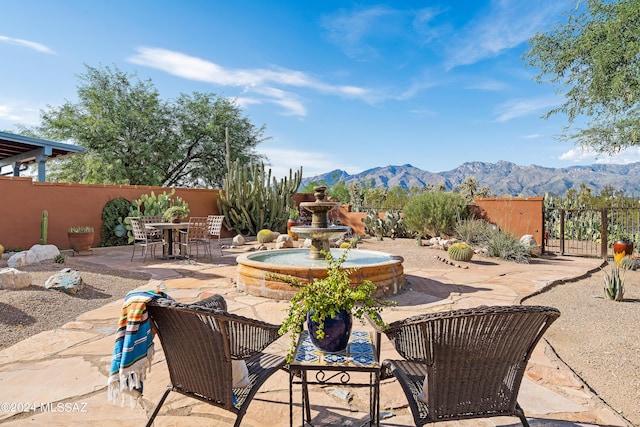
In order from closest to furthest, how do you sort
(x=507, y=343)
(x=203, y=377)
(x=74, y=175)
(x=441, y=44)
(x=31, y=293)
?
(x=507, y=343)
(x=203, y=377)
(x=31, y=293)
(x=441, y=44)
(x=74, y=175)

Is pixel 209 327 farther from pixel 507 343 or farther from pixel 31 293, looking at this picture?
pixel 31 293

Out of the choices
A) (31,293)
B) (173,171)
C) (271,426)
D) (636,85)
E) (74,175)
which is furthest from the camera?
(173,171)

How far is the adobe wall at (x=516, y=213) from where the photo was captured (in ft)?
30.5

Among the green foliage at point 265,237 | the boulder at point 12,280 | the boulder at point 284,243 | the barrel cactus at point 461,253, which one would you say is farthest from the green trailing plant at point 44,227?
the barrel cactus at point 461,253

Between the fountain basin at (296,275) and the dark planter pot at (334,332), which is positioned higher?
the dark planter pot at (334,332)

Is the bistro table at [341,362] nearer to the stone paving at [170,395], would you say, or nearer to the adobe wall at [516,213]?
the stone paving at [170,395]

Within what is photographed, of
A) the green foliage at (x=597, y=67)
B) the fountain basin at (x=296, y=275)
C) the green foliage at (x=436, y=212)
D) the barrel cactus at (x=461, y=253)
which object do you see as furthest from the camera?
the green foliage at (x=436, y=212)

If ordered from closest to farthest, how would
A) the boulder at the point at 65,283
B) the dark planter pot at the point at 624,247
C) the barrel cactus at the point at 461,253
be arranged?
the boulder at the point at 65,283 → the barrel cactus at the point at 461,253 → the dark planter pot at the point at 624,247

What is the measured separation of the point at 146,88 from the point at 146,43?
23.2ft

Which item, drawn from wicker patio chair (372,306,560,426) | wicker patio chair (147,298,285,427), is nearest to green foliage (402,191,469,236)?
wicker patio chair (372,306,560,426)

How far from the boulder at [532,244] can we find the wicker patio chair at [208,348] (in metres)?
8.16

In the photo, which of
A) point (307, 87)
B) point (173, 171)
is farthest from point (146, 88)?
point (307, 87)

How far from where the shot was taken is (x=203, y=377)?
5.73ft

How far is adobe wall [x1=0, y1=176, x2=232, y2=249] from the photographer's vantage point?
328 inches
